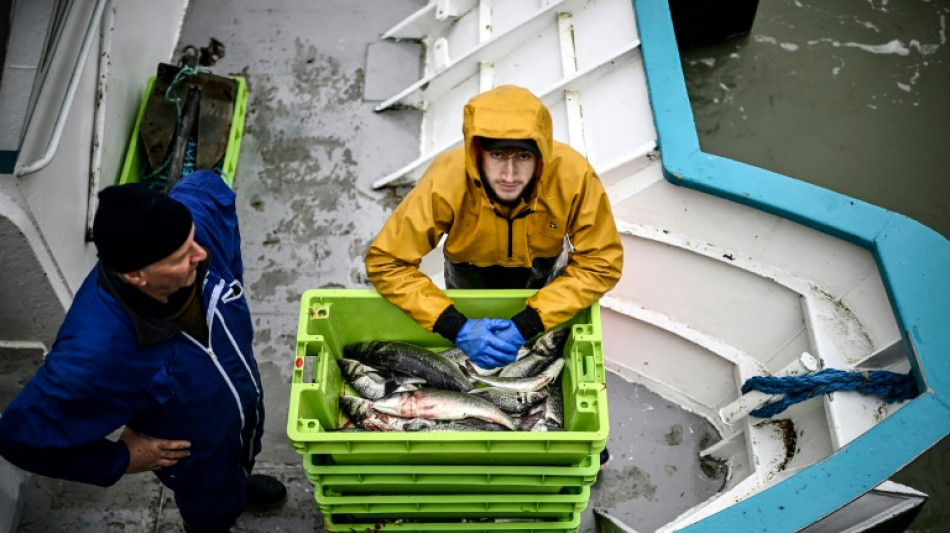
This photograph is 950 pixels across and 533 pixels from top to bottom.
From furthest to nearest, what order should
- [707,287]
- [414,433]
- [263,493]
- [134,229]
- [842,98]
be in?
[842,98] < [707,287] < [263,493] < [414,433] < [134,229]

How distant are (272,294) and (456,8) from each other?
2285 millimetres

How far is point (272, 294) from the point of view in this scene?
175 inches

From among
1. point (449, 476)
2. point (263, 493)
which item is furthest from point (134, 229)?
point (263, 493)

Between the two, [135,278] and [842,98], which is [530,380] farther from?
[842,98]

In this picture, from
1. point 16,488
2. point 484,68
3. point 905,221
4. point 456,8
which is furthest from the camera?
point 456,8

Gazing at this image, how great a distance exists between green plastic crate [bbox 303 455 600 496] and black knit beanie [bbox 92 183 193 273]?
83cm

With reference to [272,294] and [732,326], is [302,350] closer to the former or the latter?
[272,294]

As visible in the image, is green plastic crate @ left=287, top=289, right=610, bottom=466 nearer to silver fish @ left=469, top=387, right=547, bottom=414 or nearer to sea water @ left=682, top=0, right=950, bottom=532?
silver fish @ left=469, top=387, right=547, bottom=414

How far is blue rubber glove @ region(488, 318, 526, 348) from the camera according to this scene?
113 inches

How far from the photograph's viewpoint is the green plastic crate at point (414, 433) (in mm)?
2436

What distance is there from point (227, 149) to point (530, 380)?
2.75 metres

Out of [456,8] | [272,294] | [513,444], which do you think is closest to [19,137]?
[272,294]

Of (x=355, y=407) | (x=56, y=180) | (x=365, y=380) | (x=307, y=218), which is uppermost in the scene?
(x=307, y=218)

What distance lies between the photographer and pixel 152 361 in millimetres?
2486
